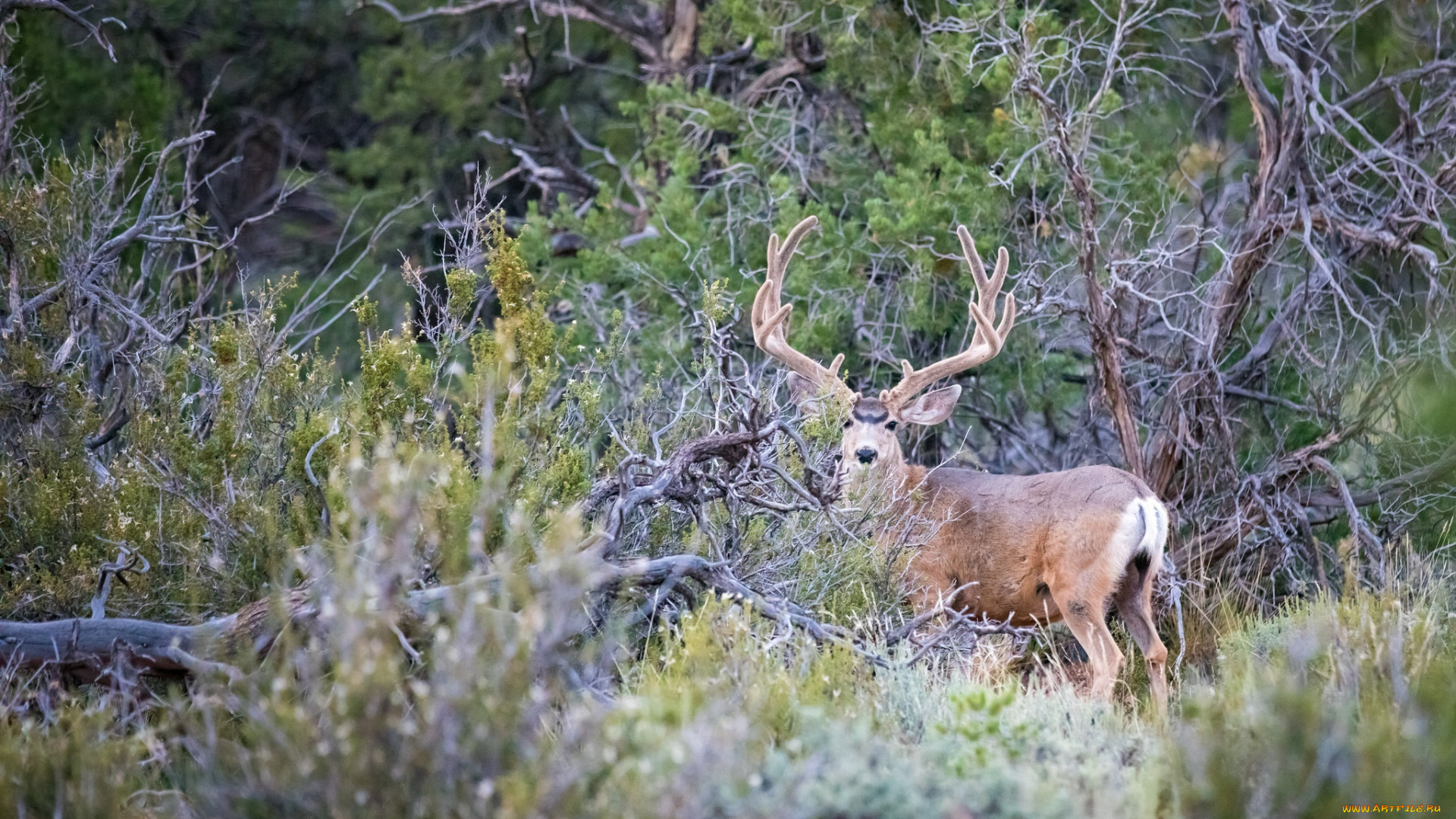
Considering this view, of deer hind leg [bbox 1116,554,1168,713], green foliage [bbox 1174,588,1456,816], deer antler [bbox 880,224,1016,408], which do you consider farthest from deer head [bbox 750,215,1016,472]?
green foliage [bbox 1174,588,1456,816]

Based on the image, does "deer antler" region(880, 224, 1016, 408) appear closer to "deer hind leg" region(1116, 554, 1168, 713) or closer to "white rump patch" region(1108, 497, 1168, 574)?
"white rump patch" region(1108, 497, 1168, 574)

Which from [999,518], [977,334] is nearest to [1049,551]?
[999,518]

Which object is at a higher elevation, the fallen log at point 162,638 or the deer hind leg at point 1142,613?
the fallen log at point 162,638

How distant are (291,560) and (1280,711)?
3.35 m

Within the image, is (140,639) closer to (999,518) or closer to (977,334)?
(999,518)

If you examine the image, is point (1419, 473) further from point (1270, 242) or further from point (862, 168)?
point (862, 168)

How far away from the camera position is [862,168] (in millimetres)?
9562

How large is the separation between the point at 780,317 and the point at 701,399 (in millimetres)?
720

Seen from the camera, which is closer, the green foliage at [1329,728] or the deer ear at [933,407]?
the green foliage at [1329,728]

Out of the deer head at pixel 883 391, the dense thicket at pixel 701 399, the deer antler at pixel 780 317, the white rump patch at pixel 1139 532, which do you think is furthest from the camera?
the deer antler at pixel 780 317

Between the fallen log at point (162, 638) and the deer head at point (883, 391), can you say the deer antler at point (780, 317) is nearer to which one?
the deer head at point (883, 391)

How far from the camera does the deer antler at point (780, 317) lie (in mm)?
7723

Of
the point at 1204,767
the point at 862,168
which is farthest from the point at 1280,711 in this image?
the point at 862,168

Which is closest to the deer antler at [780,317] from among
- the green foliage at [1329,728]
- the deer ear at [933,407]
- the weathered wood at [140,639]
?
the deer ear at [933,407]
